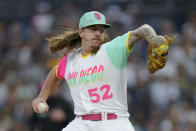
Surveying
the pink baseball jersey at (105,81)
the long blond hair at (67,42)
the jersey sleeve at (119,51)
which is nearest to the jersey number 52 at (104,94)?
the pink baseball jersey at (105,81)

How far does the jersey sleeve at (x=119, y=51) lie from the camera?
548 centimetres

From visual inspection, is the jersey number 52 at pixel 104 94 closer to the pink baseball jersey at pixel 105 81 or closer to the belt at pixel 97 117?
the pink baseball jersey at pixel 105 81

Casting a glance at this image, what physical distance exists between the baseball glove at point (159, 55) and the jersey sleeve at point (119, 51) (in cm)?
31

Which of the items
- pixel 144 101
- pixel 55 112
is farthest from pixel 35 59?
pixel 55 112

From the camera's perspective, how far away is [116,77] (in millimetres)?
5578

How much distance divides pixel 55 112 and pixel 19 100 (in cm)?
421

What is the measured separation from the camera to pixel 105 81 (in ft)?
18.3

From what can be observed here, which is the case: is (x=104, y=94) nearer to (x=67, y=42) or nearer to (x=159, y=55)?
(x=159, y=55)

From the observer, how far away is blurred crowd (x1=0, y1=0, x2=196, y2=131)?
11.1m

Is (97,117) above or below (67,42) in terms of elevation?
below

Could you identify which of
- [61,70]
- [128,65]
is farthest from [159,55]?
[128,65]

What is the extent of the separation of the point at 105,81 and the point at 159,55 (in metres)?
0.80

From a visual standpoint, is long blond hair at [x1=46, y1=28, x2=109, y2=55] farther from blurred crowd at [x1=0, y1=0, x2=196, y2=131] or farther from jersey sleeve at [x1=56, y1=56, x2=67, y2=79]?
blurred crowd at [x1=0, y1=0, x2=196, y2=131]

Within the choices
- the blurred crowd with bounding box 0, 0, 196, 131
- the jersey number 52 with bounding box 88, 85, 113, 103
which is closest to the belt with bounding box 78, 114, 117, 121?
the jersey number 52 with bounding box 88, 85, 113, 103
